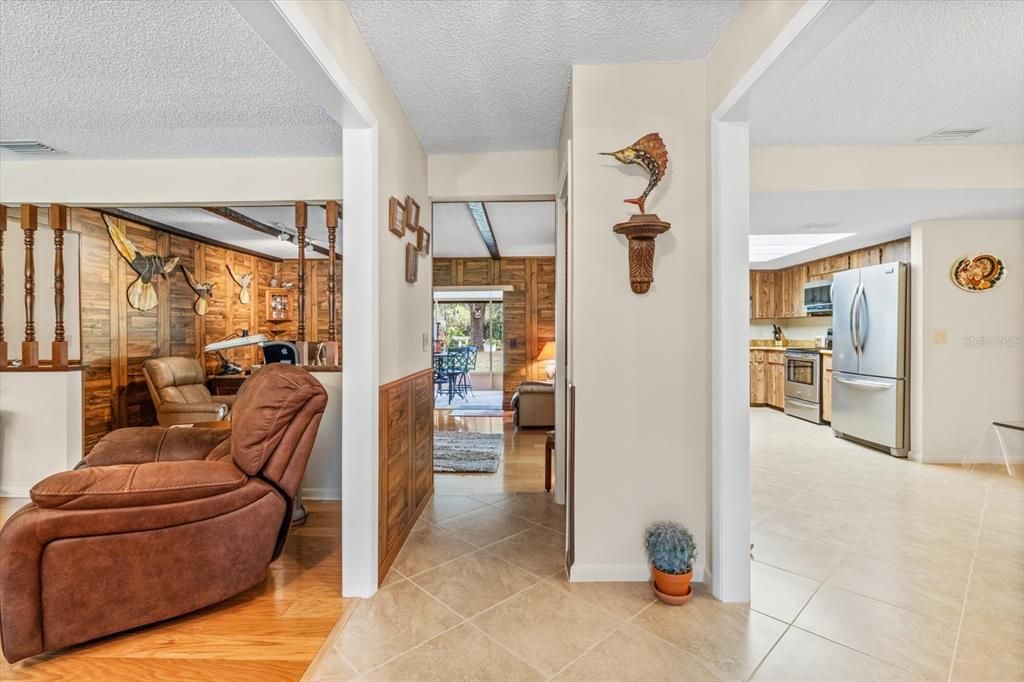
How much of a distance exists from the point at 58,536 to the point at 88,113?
2.49m

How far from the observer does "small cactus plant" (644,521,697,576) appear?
78.0 inches

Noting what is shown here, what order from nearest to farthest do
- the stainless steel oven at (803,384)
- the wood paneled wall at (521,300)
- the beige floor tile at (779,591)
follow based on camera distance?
the beige floor tile at (779,591) < the stainless steel oven at (803,384) < the wood paneled wall at (521,300)

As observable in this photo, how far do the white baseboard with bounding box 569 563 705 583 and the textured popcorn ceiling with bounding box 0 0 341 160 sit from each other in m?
2.91

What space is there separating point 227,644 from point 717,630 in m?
1.95

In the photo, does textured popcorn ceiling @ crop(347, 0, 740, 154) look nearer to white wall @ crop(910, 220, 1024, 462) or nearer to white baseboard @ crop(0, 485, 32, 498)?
white wall @ crop(910, 220, 1024, 462)

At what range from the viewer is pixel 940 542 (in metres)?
2.61

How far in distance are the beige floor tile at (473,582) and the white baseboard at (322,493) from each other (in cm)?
143

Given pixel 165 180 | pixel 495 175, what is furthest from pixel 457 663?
pixel 165 180

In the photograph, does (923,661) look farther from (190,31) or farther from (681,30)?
(190,31)

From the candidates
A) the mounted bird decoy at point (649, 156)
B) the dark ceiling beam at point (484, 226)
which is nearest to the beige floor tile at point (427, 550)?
the mounted bird decoy at point (649, 156)

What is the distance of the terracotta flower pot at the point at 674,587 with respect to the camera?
1969mm

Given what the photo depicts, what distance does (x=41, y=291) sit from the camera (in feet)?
14.1

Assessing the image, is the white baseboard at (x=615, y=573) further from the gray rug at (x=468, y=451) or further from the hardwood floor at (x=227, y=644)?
the gray rug at (x=468, y=451)

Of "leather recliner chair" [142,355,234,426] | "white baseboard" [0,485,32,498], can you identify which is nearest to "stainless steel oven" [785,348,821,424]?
"leather recliner chair" [142,355,234,426]
